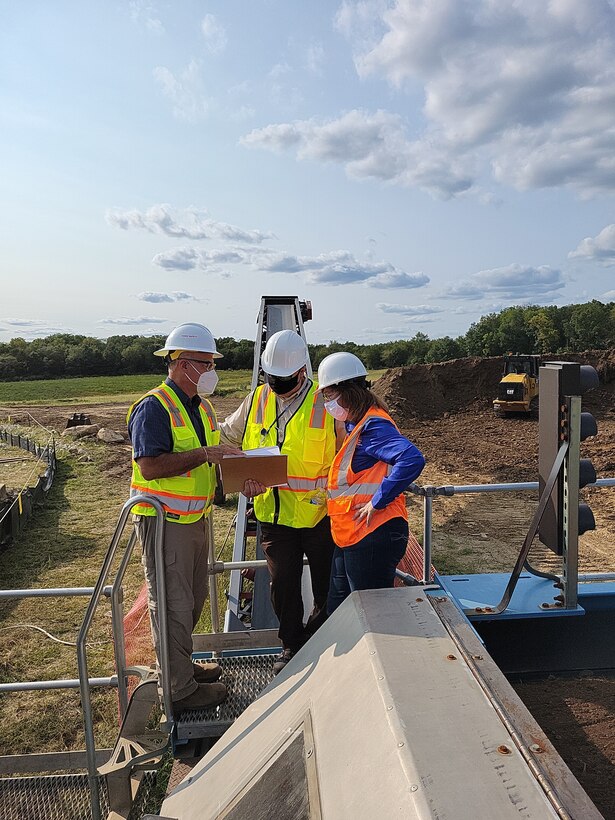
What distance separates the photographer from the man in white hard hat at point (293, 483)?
356cm

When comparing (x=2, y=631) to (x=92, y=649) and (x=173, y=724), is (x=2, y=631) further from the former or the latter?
(x=173, y=724)

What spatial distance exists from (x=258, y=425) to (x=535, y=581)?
1.85 metres

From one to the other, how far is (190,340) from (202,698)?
6.44 feet

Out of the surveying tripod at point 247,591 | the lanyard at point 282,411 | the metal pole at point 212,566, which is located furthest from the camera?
the surveying tripod at point 247,591

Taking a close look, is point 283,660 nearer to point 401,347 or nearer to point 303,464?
point 303,464

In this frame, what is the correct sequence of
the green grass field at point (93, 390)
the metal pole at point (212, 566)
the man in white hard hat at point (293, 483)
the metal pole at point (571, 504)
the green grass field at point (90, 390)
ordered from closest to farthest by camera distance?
the metal pole at point (571, 504)
the man in white hard hat at point (293, 483)
the metal pole at point (212, 566)
the green grass field at point (93, 390)
the green grass field at point (90, 390)

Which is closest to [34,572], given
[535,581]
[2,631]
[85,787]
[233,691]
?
[2,631]

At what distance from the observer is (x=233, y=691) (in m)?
3.45

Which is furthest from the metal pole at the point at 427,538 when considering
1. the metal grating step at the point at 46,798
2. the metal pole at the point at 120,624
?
the metal grating step at the point at 46,798

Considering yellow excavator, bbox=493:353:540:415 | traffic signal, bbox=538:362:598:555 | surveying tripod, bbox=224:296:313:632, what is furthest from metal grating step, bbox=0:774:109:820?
yellow excavator, bbox=493:353:540:415

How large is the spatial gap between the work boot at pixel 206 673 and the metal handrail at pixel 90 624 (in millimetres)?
309

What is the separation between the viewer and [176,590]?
3307 millimetres

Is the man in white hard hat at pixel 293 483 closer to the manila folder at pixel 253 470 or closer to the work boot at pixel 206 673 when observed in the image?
the manila folder at pixel 253 470

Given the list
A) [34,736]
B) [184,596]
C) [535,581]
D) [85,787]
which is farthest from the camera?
[34,736]
